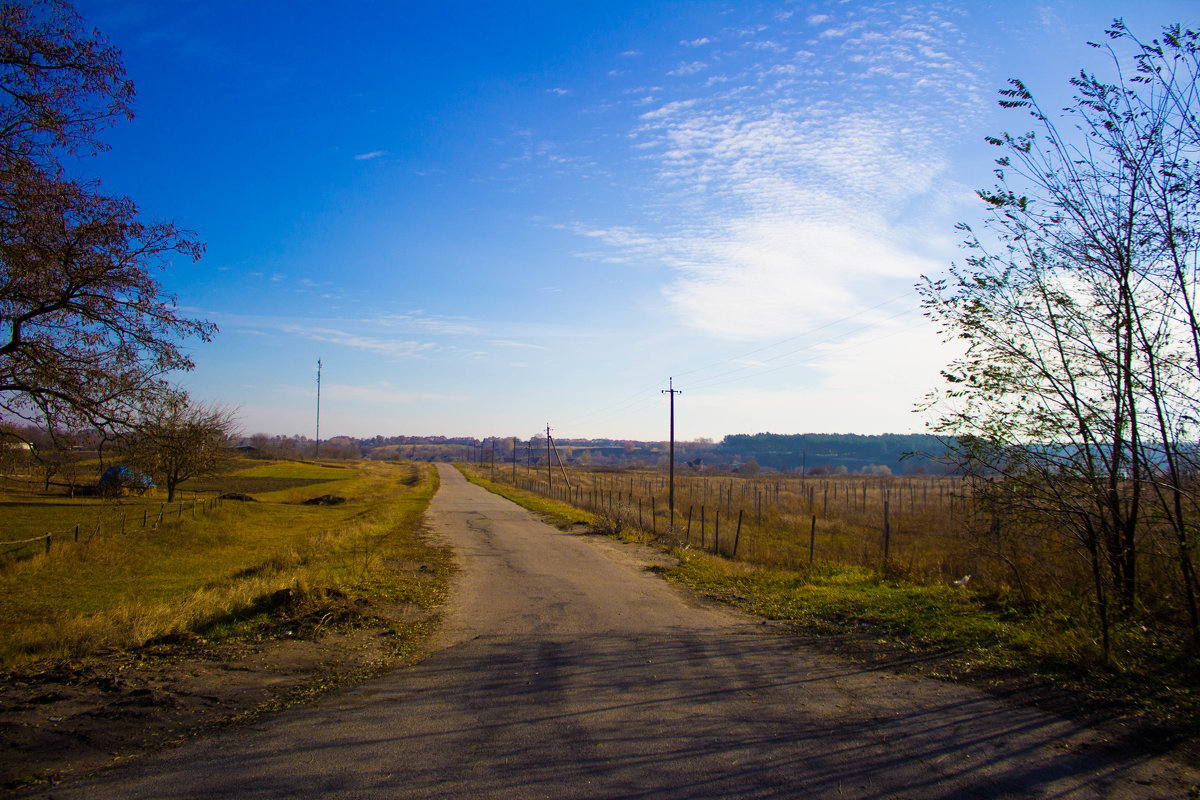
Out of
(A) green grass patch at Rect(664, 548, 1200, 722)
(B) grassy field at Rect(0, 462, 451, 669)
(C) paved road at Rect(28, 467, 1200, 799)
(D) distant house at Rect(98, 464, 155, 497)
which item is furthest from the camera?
(D) distant house at Rect(98, 464, 155, 497)

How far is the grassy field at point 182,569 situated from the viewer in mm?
8398

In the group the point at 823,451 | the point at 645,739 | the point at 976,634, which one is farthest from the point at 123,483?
the point at 823,451

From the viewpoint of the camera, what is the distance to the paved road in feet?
13.1

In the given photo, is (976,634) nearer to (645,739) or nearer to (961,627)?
(961,627)

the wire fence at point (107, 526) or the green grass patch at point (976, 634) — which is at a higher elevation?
the green grass patch at point (976, 634)

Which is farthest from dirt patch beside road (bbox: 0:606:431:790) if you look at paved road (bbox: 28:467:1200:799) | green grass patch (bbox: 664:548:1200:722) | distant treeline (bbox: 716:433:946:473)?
distant treeline (bbox: 716:433:946:473)

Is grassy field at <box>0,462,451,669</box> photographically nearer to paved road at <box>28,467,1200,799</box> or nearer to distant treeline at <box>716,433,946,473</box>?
paved road at <box>28,467,1200,799</box>

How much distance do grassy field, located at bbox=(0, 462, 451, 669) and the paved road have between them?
3.27 m

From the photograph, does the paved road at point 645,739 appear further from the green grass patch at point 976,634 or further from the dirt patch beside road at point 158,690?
the green grass patch at point 976,634

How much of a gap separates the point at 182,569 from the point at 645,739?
22000mm

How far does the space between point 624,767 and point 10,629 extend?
14.1 m

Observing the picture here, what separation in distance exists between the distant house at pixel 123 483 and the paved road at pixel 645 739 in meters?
41.4

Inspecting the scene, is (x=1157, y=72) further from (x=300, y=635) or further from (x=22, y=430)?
(x=22, y=430)

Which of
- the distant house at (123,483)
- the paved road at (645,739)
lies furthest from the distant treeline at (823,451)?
the paved road at (645,739)
